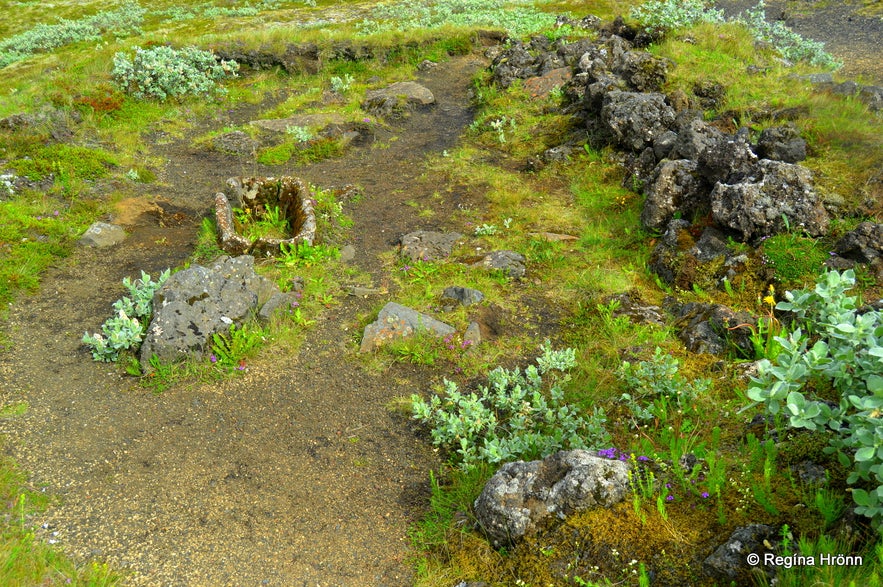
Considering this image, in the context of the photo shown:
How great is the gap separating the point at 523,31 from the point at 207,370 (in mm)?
26125

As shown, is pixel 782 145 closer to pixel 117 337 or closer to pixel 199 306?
pixel 199 306

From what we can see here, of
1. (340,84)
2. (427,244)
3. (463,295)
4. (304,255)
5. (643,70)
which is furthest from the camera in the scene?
(340,84)

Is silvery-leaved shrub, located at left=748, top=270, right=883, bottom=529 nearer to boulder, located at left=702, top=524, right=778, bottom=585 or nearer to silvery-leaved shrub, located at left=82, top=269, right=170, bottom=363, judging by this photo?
boulder, located at left=702, top=524, right=778, bottom=585

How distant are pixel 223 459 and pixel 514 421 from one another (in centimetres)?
362

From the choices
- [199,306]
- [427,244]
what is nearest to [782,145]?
[427,244]

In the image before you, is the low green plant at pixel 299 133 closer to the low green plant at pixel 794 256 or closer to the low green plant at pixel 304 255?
the low green plant at pixel 304 255

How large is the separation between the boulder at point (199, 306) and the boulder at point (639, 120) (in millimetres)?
9924

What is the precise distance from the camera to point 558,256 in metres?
11.2

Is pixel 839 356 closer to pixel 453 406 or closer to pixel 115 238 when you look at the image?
pixel 453 406

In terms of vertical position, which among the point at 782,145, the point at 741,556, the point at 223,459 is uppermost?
the point at 782,145

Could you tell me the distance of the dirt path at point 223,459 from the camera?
213 inches

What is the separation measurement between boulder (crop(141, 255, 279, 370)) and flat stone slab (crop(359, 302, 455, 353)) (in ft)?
6.75

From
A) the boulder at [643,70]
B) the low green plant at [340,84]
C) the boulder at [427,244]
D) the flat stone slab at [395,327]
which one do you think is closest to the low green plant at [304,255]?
the boulder at [427,244]

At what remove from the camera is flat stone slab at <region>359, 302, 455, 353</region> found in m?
8.76
